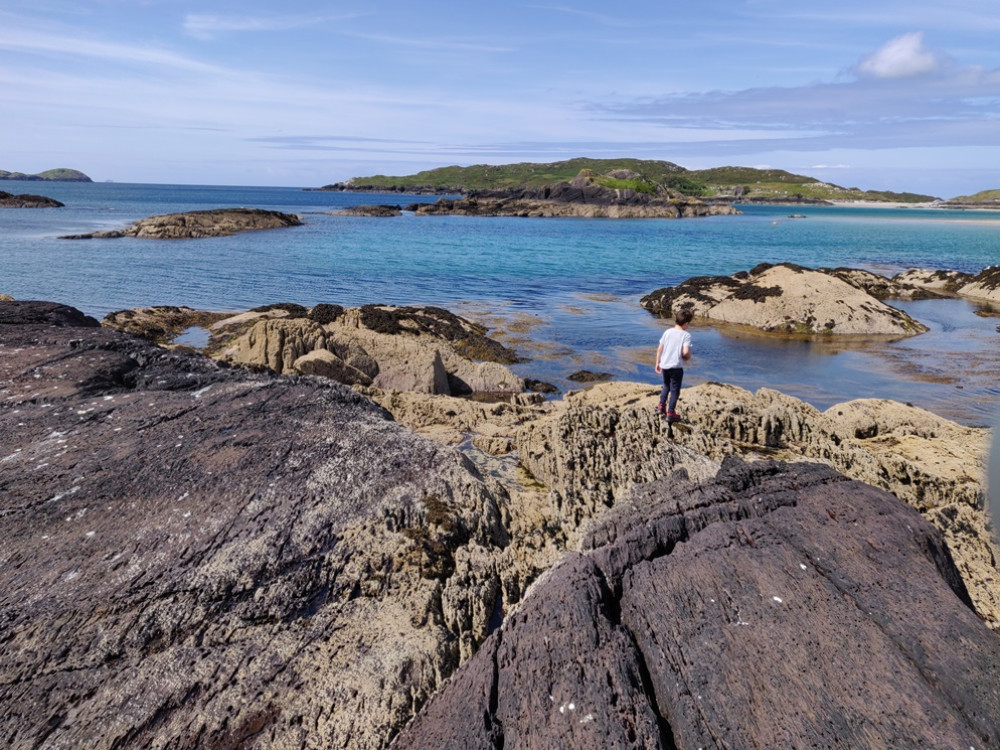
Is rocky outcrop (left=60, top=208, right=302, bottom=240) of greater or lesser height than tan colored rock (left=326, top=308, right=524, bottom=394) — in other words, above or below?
below

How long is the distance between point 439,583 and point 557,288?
32.8 meters

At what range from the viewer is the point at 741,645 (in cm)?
407

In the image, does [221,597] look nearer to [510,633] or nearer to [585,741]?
[510,633]

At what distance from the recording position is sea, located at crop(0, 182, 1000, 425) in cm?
1961

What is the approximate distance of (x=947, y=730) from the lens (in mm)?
3490

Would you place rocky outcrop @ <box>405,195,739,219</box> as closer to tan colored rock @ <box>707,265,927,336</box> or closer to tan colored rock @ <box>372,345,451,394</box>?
tan colored rock @ <box>707,265,927,336</box>

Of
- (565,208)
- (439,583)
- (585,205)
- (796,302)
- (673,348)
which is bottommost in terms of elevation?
(565,208)

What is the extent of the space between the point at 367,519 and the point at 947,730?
4544 millimetres

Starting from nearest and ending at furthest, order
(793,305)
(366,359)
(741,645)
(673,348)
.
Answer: (741,645), (673,348), (366,359), (793,305)

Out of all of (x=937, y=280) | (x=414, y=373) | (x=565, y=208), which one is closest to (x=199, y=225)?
(x=414, y=373)

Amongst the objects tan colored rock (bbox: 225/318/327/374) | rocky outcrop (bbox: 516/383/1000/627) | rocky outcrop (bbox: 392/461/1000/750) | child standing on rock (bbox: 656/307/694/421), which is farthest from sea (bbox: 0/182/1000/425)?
rocky outcrop (bbox: 392/461/1000/750)

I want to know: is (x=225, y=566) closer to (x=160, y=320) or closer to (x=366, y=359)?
(x=366, y=359)

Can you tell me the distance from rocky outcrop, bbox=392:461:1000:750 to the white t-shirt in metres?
5.07

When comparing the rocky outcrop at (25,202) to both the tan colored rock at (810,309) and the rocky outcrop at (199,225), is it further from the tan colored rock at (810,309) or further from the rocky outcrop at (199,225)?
the tan colored rock at (810,309)
